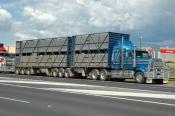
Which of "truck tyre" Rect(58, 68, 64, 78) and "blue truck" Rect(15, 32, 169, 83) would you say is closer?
"blue truck" Rect(15, 32, 169, 83)

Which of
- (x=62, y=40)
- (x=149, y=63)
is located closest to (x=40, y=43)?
(x=62, y=40)

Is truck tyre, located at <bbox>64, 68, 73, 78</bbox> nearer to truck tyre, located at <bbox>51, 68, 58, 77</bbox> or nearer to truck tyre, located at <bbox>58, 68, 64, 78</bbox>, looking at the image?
truck tyre, located at <bbox>58, 68, 64, 78</bbox>

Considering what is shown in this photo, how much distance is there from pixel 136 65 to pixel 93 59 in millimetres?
5597

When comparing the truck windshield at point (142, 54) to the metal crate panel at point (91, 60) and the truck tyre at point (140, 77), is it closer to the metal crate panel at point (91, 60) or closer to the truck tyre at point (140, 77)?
the truck tyre at point (140, 77)

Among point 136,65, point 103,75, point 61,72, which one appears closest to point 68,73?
point 61,72

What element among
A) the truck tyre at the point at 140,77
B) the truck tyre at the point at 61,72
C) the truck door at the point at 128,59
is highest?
the truck door at the point at 128,59

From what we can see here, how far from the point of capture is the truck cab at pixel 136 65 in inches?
1419

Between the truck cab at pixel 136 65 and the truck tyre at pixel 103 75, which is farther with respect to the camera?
the truck tyre at pixel 103 75

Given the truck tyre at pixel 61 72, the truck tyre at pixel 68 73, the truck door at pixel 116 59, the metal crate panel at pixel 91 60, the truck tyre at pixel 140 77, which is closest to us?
the truck tyre at pixel 140 77

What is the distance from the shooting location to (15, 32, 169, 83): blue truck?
120ft

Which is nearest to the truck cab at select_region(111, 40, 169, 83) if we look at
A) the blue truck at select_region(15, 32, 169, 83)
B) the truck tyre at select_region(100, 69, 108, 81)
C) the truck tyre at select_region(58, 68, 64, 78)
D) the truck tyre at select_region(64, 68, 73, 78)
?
the blue truck at select_region(15, 32, 169, 83)

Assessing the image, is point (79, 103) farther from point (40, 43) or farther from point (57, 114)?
point (40, 43)

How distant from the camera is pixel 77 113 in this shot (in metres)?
13.9

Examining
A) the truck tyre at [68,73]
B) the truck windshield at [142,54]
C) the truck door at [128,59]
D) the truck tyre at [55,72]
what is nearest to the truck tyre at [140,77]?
the truck door at [128,59]
